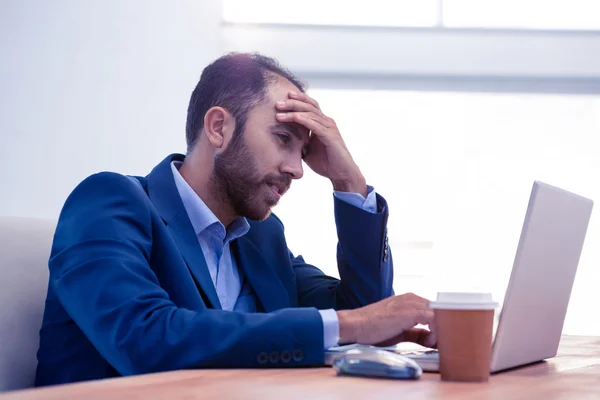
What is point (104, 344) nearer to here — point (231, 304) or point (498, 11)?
point (231, 304)

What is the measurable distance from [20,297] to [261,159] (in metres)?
0.63

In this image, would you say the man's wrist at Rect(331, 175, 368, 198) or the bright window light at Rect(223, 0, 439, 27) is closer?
the man's wrist at Rect(331, 175, 368, 198)

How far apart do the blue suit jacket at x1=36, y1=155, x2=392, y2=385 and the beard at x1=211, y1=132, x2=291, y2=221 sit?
0.08 m

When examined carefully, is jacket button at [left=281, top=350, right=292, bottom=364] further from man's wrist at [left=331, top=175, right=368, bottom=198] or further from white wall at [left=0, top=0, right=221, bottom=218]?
white wall at [left=0, top=0, right=221, bottom=218]

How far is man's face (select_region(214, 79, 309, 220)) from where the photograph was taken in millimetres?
→ 1783

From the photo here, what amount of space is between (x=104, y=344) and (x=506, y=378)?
0.57 meters

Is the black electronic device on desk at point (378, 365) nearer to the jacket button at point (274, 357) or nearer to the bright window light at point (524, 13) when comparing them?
the jacket button at point (274, 357)

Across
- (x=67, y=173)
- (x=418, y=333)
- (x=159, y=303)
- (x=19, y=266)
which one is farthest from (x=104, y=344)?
(x=67, y=173)

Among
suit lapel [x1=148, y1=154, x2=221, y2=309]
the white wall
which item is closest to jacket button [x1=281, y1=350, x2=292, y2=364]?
suit lapel [x1=148, y1=154, x2=221, y2=309]

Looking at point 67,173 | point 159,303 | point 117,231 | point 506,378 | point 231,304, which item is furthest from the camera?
point 67,173

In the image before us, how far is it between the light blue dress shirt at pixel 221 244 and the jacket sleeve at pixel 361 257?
0.12 feet

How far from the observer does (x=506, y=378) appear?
1026 millimetres

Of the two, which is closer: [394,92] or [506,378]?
[506,378]

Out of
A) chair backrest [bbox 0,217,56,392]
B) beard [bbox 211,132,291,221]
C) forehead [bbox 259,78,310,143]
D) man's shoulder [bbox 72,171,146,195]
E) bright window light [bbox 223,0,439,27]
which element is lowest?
chair backrest [bbox 0,217,56,392]
